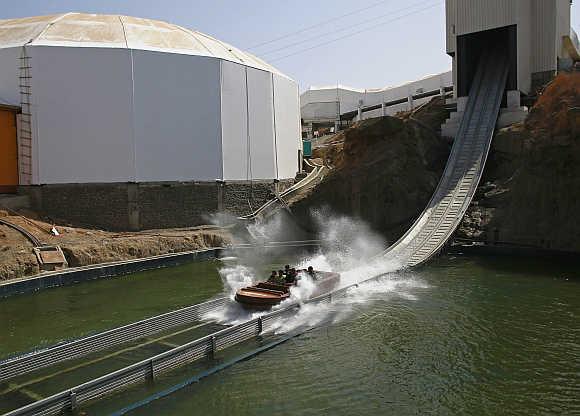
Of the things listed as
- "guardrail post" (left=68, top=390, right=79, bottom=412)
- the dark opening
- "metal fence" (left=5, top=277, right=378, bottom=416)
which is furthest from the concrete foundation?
"guardrail post" (left=68, top=390, right=79, bottom=412)

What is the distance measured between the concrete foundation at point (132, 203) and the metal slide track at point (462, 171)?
12.4 meters

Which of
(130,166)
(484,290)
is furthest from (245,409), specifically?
(130,166)

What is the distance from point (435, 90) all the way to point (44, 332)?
2263 inches

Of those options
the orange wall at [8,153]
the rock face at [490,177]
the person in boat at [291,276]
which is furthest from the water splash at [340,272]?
the orange wall at [8,153]

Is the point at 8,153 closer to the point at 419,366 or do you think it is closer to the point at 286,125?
the point at 286,125

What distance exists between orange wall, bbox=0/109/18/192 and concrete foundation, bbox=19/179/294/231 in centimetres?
72

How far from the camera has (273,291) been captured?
1509 centimetres

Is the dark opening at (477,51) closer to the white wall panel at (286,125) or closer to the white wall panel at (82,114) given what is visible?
the white wall panel at (286,125)

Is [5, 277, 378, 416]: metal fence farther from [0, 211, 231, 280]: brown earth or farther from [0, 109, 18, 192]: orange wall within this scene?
[0, 109, 18, 192]: orange wall

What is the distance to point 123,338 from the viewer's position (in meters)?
12.7

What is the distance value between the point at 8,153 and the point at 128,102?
22.8ft

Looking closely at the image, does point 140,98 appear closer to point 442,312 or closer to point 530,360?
point 442,312

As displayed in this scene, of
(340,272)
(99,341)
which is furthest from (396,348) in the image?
(340,272)

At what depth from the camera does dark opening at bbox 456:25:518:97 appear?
31.5 metres
